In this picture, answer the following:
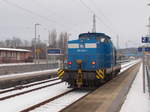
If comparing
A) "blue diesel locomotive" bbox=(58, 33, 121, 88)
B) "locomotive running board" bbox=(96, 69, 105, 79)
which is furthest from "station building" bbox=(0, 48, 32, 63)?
"locomotive running board" bbox=(96, 69, 105, 79)

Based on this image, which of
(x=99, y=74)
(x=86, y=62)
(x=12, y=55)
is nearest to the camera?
(x=99, y=74)

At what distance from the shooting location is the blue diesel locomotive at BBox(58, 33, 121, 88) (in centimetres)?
1495

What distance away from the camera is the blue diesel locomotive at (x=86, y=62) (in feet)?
49.1

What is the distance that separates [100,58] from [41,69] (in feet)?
71.7

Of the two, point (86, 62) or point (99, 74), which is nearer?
point (99, 74)

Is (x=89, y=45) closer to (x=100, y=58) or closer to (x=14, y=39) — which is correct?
(x=100, y=58)

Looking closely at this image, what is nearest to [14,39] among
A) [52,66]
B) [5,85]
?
[52,66]

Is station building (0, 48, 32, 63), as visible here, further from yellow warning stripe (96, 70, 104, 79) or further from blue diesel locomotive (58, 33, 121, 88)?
yellow warning stripe (96, 70, 104, 79)

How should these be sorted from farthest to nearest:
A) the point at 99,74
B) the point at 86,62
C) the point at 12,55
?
the point at 12,55 → the point at 86,62 → the point at 99,74

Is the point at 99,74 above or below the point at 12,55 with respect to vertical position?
below

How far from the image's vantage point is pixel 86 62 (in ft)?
51.2

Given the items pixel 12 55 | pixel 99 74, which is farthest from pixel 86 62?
pixel 12 55

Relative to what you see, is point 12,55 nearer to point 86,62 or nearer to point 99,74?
point 86,62

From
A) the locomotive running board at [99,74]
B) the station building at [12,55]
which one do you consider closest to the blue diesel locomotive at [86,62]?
the locomotive running board at [99,74]
